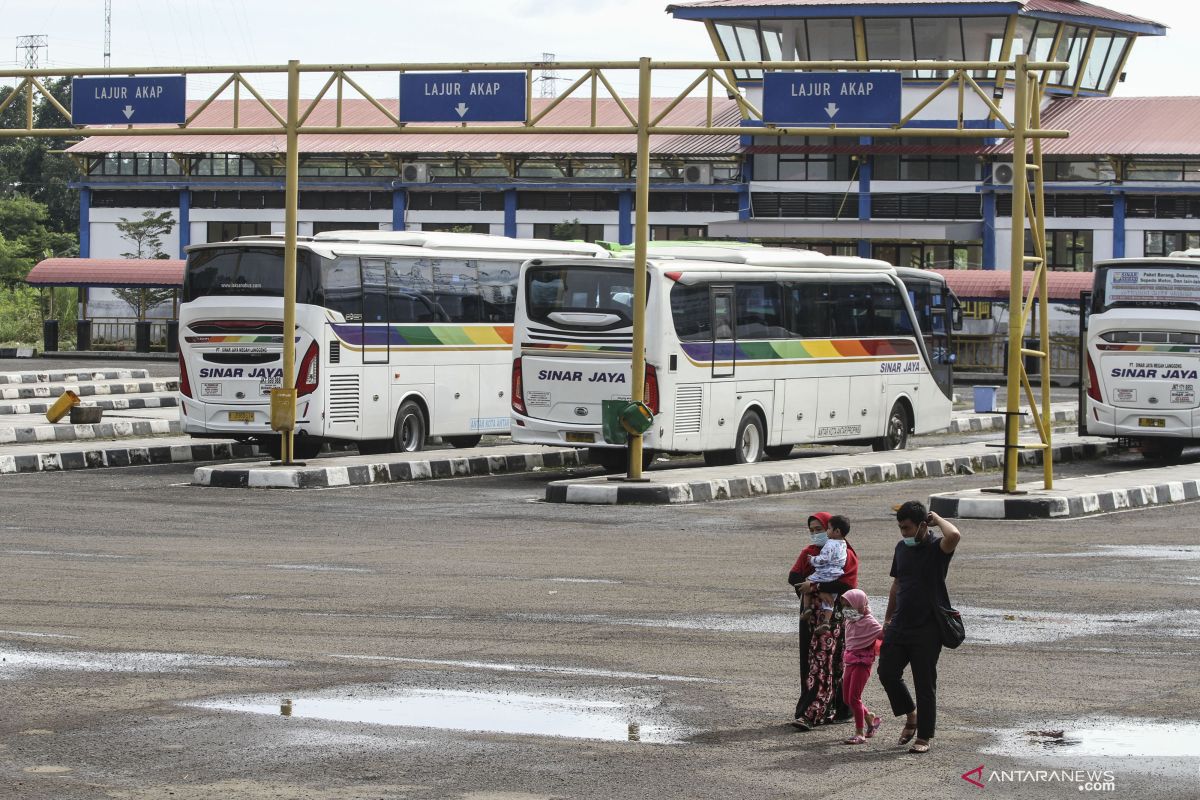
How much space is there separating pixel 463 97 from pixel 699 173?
123ft

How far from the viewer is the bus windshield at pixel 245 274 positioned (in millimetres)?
24266

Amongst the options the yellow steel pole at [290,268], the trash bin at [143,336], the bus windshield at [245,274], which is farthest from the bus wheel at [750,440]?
the trash bin at [143,336]

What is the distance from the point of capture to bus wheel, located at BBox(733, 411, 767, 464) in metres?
24.9

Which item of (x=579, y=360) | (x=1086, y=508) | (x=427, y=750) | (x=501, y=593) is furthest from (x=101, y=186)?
(x=427, y=750)

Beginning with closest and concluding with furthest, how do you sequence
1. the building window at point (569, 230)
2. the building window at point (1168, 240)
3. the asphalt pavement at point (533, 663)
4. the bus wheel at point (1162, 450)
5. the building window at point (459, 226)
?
the asphalt pavement at point (533, 663)
the bus wheel at point (1162, 450)
the building window at point (1168, 240)
the building window at point (569, 230)
the building window at point (459, 226)

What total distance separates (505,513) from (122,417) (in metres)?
14.3

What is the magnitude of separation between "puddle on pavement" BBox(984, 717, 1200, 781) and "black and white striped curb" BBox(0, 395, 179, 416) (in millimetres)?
27932

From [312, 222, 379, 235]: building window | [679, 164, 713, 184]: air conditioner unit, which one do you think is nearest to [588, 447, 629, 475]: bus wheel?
[679, 164, 713, 184]: air conditioner unit

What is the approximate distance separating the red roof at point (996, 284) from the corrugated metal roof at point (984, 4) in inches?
315

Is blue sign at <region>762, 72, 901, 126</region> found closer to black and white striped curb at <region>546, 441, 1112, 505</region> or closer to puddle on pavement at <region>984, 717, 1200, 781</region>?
black and white striped curb at <region>546, 441, 1112, 505</region>

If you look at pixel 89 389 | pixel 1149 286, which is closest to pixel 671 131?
pixel 1149 286

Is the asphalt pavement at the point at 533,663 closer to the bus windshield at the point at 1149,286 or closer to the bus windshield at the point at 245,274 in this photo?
the bus windshield at the point at 245,274

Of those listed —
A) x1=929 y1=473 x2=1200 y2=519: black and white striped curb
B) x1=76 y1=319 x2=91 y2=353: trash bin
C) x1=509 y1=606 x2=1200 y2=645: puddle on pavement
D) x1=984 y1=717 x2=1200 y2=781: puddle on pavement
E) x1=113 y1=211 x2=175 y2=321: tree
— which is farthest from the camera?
x1=113 y1=211 x2=175 y2=321: tree

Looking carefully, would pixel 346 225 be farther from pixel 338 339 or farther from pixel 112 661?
pixel 112 661
